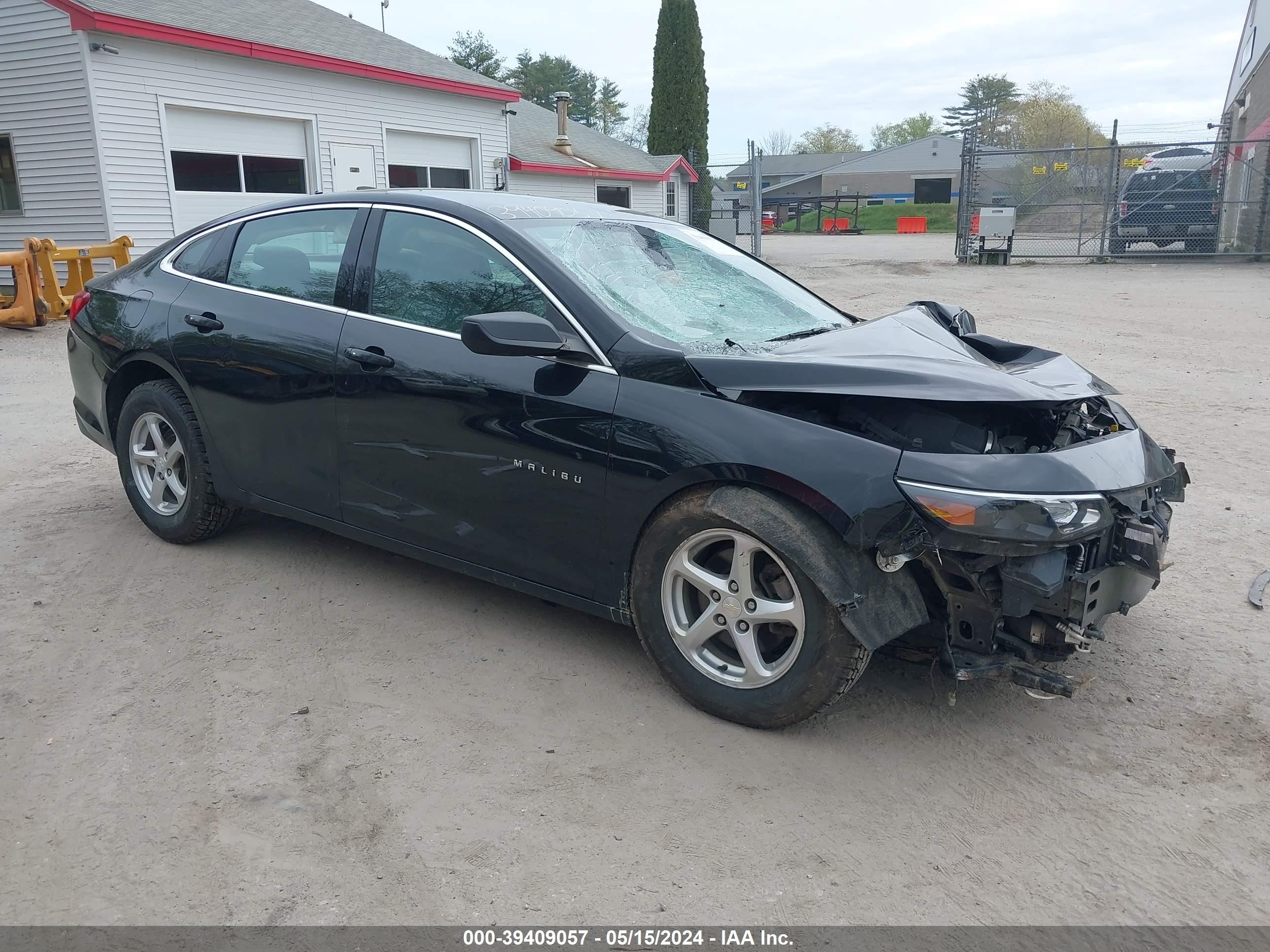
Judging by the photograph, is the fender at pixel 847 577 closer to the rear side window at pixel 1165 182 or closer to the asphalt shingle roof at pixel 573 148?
the rear side window at pixel 1165 182

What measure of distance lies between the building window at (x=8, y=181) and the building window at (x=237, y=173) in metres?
2.50

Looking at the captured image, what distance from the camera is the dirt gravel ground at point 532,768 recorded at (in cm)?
251

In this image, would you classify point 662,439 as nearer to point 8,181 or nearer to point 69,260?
point 69,260

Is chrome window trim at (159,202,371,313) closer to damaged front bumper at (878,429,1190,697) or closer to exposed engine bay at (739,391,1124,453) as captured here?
exposed engine bay at (739,391,1124,453)

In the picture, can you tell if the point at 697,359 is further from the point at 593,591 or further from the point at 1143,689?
the point at 1143,689

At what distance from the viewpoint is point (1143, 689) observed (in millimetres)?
3531

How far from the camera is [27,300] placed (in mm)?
12844

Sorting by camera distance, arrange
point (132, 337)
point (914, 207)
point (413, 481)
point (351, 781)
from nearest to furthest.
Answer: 1. point (351, 781)
2. point (413, 481)
3. point (132, 337)
4. point (914, 207)

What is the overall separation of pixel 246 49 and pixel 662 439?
1517 centimetres

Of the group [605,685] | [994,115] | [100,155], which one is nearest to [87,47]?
[100,155]

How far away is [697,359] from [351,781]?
5.51 feet

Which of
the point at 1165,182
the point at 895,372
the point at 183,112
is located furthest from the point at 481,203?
the point at 1165,182

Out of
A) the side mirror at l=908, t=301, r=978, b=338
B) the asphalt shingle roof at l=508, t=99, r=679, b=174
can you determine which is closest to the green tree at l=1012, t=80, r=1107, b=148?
the asphalt shingle roof at l=508, t=99, r=679, b=174

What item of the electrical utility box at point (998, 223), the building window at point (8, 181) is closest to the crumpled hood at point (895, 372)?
the building window at point (8, 181)
